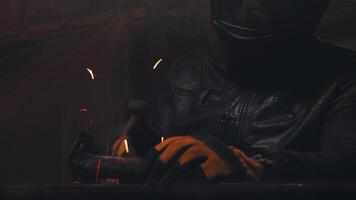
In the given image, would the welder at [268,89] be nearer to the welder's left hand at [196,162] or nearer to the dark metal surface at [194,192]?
the welder's left hand at [196,162]

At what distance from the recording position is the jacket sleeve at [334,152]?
143cm

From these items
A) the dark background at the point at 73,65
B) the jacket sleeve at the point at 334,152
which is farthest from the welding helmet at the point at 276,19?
the dark background at the point at 73,65

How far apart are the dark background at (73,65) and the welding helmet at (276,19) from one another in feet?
1.78

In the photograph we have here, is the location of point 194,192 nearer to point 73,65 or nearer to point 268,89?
point 268,89

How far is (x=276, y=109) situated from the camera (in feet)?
6.24

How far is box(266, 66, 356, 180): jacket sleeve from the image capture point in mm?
1432

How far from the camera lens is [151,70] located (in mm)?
2477

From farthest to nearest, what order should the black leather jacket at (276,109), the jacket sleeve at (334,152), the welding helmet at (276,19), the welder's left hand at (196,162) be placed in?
the welding helmet at (276,19)
the black leather jacket at (276,109)
the jacket sleeve at (334,152)
the welder's left hand at (196,162)

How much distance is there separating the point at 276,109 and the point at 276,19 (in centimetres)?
31

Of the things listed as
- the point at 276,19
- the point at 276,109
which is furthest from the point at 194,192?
the point at 276,19

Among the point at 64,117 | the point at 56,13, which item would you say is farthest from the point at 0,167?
the point at 56,13

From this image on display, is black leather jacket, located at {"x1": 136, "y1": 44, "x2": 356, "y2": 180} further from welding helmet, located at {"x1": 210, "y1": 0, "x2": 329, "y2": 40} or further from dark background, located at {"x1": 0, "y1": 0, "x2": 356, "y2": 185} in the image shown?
dark background, located at {"x1": 0, "y1": 0, "x2": 356, "y2": 185}

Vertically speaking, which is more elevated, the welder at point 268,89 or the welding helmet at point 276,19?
the welding helmet at point 276,19

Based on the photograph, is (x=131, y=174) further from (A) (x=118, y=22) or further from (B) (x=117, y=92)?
(A) (x=118, y=22)
